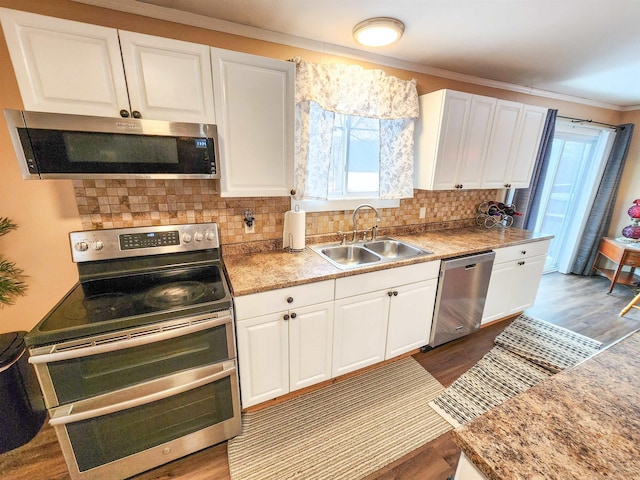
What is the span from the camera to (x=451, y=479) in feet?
4.41

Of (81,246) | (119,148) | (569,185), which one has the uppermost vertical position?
(119,148)

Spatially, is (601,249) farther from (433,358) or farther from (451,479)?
(451,479)

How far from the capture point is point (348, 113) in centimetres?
204

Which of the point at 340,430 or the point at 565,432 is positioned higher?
the point at 565,432

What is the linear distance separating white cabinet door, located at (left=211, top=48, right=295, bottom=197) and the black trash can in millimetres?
1461

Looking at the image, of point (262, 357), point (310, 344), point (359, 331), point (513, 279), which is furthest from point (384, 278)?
point (513, 279)

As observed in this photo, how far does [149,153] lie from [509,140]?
9.91ft

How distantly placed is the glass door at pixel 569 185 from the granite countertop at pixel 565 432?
3.77m

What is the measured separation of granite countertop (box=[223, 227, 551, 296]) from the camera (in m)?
1.56

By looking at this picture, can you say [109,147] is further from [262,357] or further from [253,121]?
[262,357]

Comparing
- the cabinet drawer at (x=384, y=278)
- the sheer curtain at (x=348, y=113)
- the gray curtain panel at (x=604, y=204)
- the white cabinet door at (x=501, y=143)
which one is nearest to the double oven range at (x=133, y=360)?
the cabinet drawer at (x=384, y=278)

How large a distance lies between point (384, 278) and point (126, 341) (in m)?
1.50

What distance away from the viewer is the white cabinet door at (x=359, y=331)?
182cm

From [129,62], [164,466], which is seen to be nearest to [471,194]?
[129,62]
